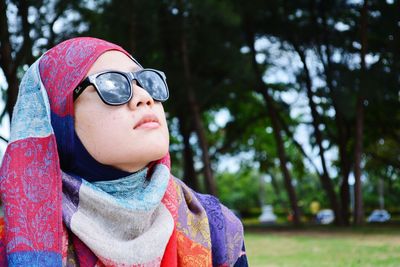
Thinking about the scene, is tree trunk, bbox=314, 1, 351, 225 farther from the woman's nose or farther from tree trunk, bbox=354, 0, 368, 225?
the woman's nose

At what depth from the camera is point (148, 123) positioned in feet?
6.21

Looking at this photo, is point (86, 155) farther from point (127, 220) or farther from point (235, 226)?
point (235, 226)

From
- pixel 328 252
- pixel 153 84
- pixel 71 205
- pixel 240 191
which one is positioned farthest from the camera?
pixel 240 191

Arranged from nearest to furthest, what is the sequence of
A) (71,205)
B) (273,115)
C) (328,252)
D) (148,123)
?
(71,205)
(148,123)
(328,252)
(273,115)

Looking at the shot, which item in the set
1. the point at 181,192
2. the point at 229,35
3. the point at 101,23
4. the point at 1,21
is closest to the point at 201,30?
the point at 229,35

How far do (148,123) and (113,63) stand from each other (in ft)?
0.81

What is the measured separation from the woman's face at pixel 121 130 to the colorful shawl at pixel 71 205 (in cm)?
5

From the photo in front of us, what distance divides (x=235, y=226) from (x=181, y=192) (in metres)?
0.21

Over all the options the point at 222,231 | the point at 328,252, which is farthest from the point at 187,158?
the point at 222,231

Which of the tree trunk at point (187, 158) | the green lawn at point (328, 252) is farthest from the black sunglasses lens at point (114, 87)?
the tree trunk at point (187, 158)

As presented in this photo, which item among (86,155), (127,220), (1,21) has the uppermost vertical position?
(1,21)

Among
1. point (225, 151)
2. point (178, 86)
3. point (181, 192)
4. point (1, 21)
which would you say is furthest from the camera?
point (225, 151)

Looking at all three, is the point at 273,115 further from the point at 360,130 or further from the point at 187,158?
the point at 187,158

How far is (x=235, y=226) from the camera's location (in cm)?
204
